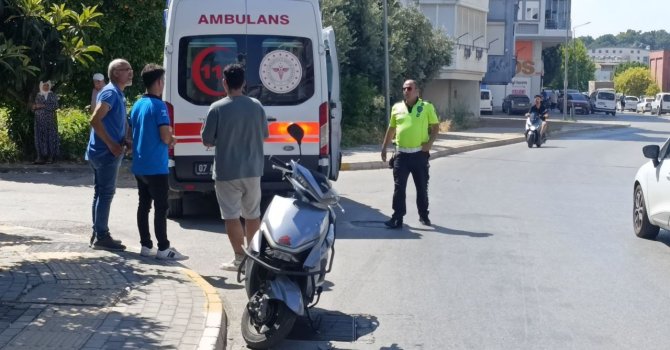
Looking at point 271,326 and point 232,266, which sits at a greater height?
point 271,326

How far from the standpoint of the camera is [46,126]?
1853 cm

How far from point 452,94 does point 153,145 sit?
46.1m

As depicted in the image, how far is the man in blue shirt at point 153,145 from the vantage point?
9.00 m

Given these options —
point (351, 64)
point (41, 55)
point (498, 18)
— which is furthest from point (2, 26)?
point (498, 18)

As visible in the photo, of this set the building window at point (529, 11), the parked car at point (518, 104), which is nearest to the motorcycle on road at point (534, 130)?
the parked car at point (518, 104)

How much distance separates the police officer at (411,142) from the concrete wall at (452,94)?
38881 mm

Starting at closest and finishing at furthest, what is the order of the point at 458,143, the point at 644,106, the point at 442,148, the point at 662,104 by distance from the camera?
the point at 442,148 → the point at 458,143 → the point at 662,104 → the point at 644,106

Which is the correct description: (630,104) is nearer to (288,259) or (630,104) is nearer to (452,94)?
(452,94)

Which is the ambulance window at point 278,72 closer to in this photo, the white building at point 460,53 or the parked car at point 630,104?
the white building at point 460,53

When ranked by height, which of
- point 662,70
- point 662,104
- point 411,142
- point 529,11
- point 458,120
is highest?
point 529,11

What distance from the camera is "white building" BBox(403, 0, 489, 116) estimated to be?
50.6 meters

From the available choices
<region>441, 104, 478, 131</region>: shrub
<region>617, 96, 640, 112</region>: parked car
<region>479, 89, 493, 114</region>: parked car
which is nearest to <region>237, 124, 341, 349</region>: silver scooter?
<region>441, 104, 478, 131</region>: shrub

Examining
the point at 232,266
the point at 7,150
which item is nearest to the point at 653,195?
the point at 232,266

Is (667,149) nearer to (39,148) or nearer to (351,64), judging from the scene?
(39,148)
